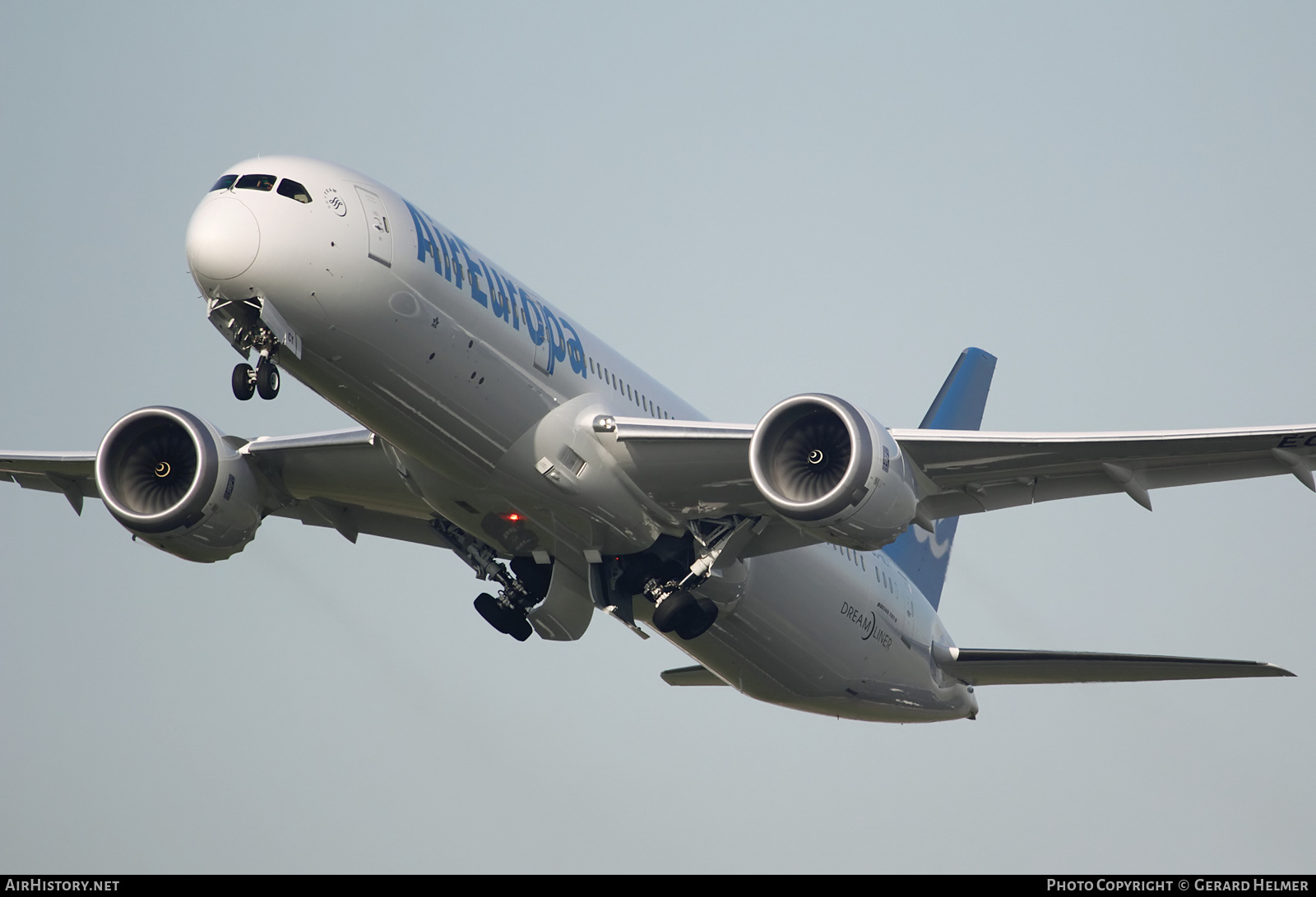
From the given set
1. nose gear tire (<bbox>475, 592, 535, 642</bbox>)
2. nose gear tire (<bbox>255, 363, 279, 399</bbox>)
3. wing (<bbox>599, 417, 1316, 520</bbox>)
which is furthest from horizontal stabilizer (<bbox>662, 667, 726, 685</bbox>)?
nose gear tire (<bbox>255, 363, 279, 399</bbox>)

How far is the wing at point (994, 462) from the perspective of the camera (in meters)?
22.0

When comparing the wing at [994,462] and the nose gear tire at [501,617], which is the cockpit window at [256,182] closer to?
the wing at [994,462]

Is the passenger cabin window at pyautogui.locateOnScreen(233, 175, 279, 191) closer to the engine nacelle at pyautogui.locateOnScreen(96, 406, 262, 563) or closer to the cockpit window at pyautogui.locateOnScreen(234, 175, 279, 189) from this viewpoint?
the cockpit window at pyautogui.locateOnScreen(234, 175, 279, 189)

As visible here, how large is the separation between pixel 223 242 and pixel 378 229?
2153mm

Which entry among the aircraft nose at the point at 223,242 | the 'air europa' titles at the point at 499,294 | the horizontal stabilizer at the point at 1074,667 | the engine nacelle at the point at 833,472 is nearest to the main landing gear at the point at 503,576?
the 'air europa' titles at the point at 499,294

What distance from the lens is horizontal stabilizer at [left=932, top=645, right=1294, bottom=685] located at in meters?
26.8

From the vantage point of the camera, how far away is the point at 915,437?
22.6 metres

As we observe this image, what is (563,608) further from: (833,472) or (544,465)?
(833,472)

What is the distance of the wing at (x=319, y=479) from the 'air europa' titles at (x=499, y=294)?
377 cm

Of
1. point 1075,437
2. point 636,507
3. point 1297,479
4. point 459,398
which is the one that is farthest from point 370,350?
point 1297,479

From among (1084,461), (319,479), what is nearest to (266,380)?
(319,479)

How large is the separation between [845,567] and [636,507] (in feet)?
20.3

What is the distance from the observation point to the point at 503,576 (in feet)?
88.1
